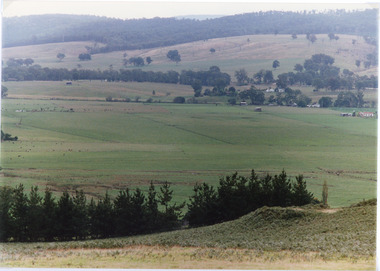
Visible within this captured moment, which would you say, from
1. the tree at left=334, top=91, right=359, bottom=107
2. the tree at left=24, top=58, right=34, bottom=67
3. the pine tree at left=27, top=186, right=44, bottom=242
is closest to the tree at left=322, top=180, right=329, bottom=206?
the tree at left=334, top=91, right=359, bottom=107

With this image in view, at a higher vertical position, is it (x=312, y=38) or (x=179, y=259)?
(x=312, y=38)

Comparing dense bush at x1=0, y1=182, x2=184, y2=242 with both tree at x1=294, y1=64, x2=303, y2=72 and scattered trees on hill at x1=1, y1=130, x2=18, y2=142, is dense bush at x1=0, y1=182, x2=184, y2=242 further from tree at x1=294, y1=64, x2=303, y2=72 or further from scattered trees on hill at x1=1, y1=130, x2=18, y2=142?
tree at x1=294, y1=64, x2=303, y2=72

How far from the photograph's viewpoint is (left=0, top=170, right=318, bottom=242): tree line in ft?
32.1

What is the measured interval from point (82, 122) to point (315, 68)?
3.94 metres

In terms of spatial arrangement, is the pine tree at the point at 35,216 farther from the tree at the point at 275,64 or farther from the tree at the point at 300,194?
the tree at the point at 275,64

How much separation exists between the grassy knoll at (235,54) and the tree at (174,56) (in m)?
0.06

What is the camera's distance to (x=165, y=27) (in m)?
10.1

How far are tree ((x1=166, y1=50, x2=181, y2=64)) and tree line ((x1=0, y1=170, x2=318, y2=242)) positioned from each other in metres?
2.04

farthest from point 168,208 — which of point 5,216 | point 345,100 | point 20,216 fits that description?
point 345,100

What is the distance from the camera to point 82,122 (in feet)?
32.9

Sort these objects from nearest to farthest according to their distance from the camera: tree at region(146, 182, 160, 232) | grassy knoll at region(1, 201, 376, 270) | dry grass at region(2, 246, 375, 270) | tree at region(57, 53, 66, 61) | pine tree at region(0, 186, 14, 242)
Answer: dry grass at region(2, 246, 375, 270)
grassy knoll at region(1, 201, 376, 270)
pine tree at region(0, 186, 14, 242)
tree at region(146, 182, 160, 232)
tree at region(57, 53, 66, 61)

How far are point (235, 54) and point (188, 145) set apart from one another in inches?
67.2

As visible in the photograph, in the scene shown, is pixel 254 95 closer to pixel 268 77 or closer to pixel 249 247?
pixel 268 77

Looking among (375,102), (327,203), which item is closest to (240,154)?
(327,203)
